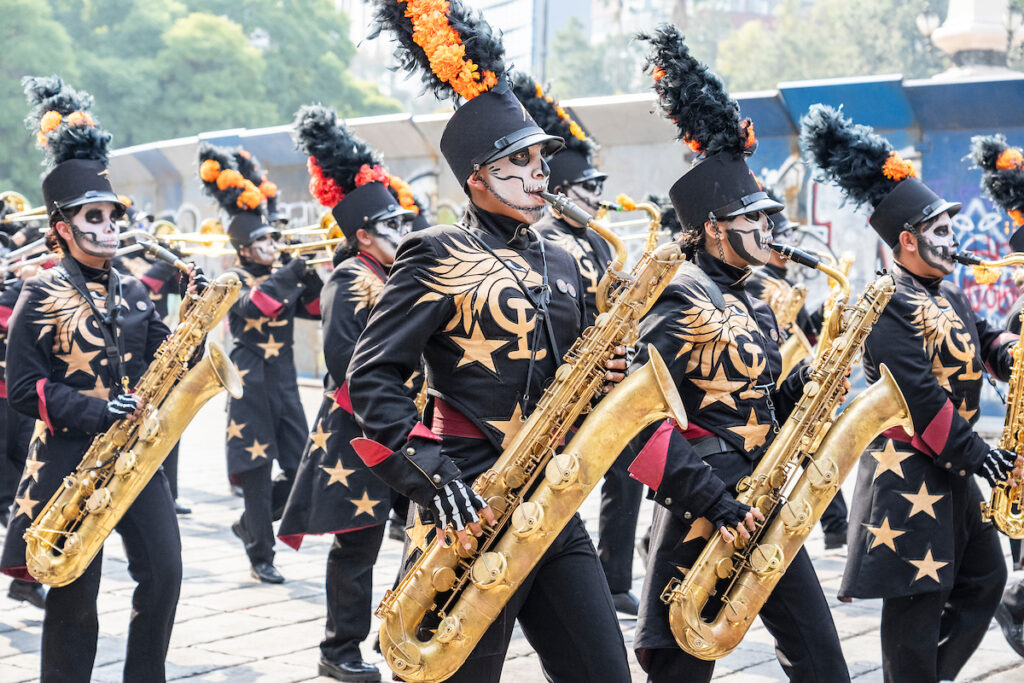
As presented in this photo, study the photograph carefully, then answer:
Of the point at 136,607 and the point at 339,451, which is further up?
the point at 136,607

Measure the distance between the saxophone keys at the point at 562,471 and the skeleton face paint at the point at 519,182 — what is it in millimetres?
714

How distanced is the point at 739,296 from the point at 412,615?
176 centimetres

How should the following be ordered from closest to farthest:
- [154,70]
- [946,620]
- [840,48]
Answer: [946,620]
[154,70]
[840,48]

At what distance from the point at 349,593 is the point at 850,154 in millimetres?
2851

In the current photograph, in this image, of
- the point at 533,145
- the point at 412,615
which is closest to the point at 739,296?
the point at 533,145

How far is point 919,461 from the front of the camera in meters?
4.73

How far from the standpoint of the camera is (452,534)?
336cm

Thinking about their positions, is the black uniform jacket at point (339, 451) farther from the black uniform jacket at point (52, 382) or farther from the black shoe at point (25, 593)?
the black shoe at point (25, 593)

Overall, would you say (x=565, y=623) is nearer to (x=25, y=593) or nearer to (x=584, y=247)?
(x=584, y=247)

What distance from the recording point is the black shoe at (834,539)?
7.89 meters

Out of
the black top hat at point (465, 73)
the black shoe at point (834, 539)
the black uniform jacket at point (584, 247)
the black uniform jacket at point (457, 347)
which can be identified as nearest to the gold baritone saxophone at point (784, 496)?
the black uniform jacket at point (457, 347)

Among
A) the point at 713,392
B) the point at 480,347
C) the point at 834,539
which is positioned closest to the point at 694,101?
the point at 713,392

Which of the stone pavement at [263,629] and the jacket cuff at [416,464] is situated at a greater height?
the jacket cuff at [416,464]

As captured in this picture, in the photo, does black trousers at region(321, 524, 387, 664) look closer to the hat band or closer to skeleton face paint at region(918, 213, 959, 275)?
the hat band
